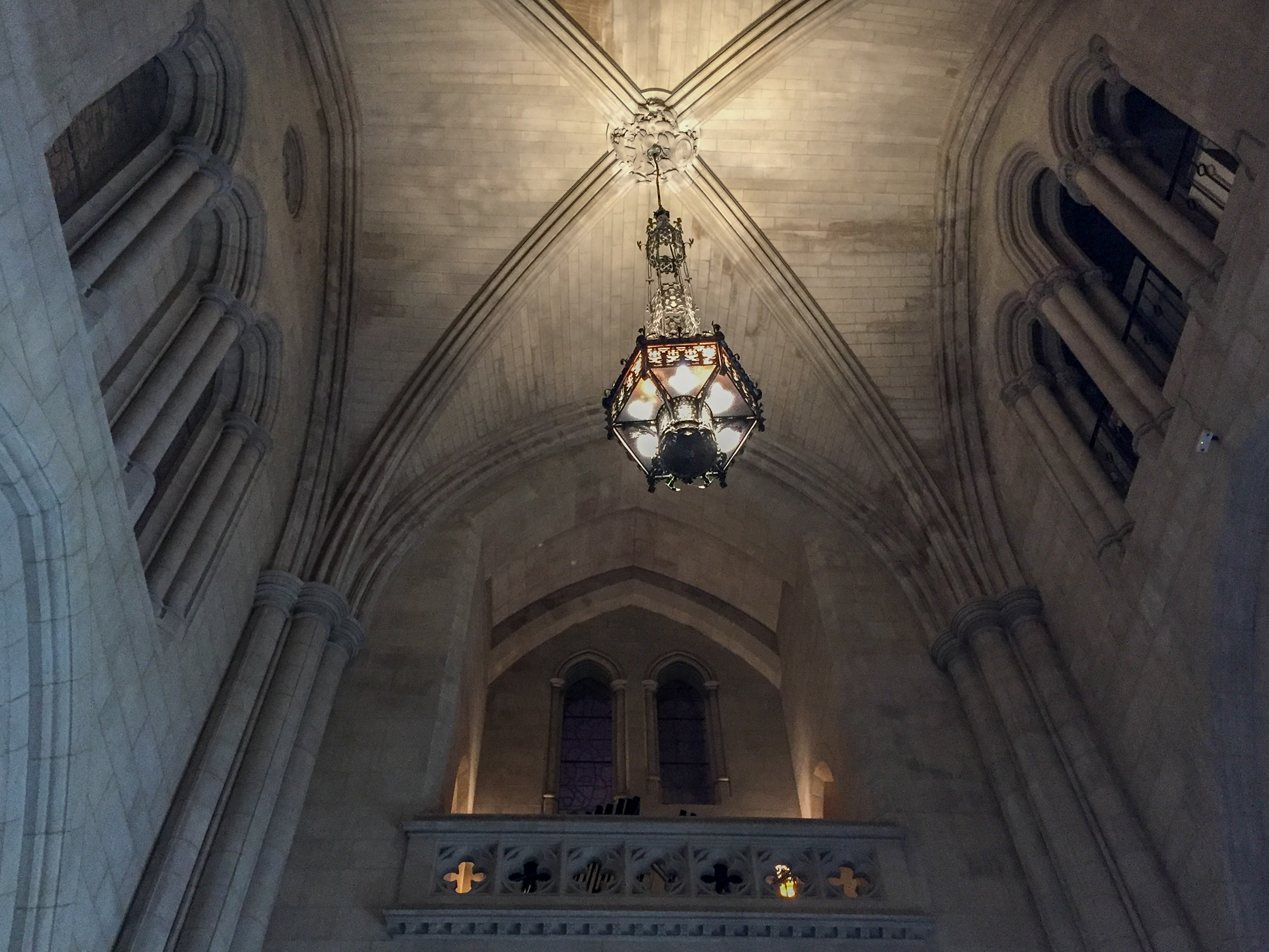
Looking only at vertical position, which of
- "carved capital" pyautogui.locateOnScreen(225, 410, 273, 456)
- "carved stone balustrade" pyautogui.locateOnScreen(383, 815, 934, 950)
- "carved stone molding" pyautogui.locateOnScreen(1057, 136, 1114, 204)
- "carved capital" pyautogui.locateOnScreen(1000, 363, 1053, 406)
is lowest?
"carved stone balustrade" pyautogui.locateOnScreen(383, 815, 934, 950)

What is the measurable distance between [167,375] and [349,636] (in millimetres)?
2638

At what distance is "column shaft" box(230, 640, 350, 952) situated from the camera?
21.2 feet

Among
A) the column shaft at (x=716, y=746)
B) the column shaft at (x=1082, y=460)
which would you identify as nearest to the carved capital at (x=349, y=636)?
the column shaft at (x=716, y=746)

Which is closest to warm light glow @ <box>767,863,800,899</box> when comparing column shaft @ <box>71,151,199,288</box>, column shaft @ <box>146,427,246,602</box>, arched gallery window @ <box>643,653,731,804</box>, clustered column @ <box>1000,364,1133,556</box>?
arched gallery window @ <box>643,653,731,804</box>

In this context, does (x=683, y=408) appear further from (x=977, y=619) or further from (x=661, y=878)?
(x=977, y=619)

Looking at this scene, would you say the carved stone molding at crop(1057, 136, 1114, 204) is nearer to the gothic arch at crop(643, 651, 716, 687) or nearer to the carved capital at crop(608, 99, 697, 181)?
the carved capital at crop(608, 99, 697, 181)

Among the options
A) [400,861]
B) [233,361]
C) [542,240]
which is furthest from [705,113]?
[400,861]

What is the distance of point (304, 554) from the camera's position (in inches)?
344

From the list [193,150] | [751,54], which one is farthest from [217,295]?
[751,54]

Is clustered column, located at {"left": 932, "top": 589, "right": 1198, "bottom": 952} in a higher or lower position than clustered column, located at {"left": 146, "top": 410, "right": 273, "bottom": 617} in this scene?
lower

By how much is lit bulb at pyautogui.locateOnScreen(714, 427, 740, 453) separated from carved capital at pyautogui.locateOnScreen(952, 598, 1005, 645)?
118 inches

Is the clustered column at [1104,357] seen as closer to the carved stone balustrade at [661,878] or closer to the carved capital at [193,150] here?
the carved stone balustrade at [661,878]

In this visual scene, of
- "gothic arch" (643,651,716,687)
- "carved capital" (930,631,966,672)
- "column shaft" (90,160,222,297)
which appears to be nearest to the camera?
"column shaft" (90,160,222,297)

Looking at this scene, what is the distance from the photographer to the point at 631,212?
10.6 m
